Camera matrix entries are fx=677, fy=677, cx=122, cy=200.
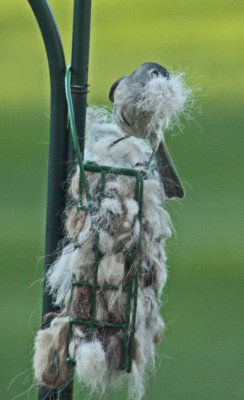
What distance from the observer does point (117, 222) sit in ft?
2.85

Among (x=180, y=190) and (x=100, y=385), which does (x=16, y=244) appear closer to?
(x=180, y=190)

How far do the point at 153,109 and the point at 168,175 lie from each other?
0.50 ft

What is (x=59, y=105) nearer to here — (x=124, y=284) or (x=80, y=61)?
(x=80, y=61)

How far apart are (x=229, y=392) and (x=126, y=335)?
1.08 meters

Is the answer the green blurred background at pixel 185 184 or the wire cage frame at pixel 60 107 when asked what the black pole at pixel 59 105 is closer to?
the wire cage frame at pixel 60 107

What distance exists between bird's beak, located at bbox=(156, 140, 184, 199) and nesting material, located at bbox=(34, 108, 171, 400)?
10 centimetres

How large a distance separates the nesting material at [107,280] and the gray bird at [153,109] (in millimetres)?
84

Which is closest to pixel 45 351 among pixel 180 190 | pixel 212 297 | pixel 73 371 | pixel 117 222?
pixel 73 371

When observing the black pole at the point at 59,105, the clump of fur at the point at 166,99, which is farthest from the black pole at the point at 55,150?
the clump of fur at the point at 166,99

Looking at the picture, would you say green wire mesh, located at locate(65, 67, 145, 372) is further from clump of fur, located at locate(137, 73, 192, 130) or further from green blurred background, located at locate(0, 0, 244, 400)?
green blurred background, located at locate(0, 0, 244, 400)

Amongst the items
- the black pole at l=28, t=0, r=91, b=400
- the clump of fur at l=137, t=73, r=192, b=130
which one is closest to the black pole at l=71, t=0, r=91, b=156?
the black pole at l=28, t=0, r=91, b=400

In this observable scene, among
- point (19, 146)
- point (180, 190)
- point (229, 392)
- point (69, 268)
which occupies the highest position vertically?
point (19, 146)

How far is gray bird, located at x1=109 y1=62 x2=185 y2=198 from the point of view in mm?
974

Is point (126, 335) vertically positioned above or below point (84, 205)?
below
